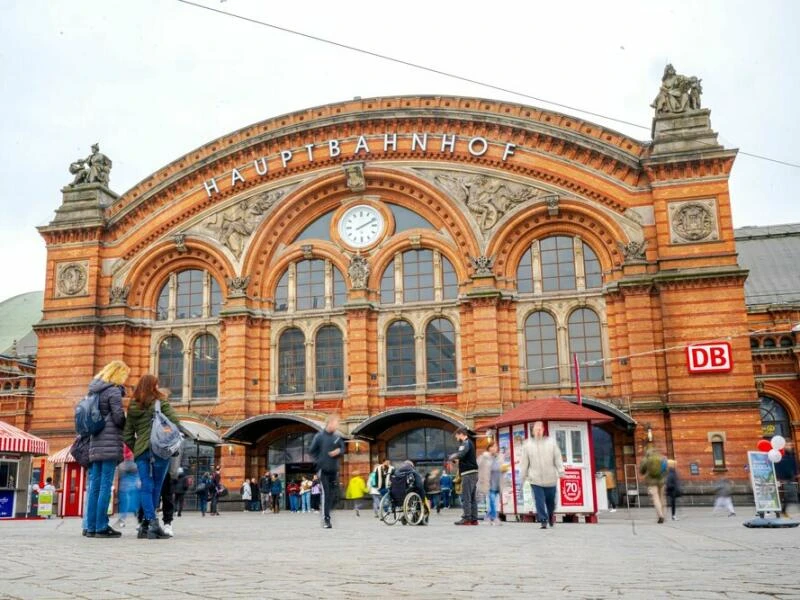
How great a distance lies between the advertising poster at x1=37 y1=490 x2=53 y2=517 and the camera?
27975 millimetres

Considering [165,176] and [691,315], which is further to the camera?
[165,176]

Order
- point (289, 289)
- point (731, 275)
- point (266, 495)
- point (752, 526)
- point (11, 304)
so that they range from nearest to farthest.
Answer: point (752, 526) < point (731, 275) < point (266, 495) < point (289, 289) < point (11, 304)

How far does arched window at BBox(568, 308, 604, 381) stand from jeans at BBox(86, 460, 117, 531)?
Answer: 23145 millimetres

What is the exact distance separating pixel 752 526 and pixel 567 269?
18408mm

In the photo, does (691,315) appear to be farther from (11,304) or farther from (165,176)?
(11,304)

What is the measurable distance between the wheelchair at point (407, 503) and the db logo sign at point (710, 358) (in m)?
14.7

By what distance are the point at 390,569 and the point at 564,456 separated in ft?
48.5

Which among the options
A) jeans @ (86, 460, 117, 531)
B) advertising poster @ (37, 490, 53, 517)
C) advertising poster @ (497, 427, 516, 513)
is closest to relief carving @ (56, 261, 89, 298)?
advertising poster @ (37, 490, 53, 517)

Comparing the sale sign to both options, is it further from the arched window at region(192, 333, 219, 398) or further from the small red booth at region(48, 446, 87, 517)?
the arched window at region(192, 333, 219, 398)

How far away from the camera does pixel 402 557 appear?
8414 mm

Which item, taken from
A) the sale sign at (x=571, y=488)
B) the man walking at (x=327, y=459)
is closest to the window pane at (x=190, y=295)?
the sale sign at (x=571, y=488)

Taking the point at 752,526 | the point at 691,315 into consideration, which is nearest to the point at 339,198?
the point at 691,315

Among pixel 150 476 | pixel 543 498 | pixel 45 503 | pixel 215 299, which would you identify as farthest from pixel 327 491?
pixel 215 299

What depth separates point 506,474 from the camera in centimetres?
2216
